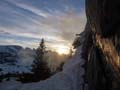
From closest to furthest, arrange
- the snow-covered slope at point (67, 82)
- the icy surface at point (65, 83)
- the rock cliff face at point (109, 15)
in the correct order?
the rock cliff face at point (109, 15), the snow-covered slope at point (67, 82), the icy surface at point (65, 83)

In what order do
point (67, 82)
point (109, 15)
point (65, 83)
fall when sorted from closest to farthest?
point (109, 15) → point (65, 83) → point (67, 82)

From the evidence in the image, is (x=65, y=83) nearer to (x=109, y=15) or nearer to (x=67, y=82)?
(x=67, y=82)

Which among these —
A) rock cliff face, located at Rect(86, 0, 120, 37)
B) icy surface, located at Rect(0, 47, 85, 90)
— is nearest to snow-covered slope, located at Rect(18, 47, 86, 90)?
icy surface, located at Rect(0, 47, 85, 90)

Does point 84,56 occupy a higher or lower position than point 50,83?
higher

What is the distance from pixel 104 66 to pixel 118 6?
6.45 metres

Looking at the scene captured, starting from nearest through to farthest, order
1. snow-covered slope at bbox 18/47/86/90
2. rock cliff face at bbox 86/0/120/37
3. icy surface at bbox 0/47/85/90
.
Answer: rock cliff face at bbox 86/0/120/37, snow-covered slope at bbox 18/47/86/90, icy surface at bbox 0/47/85/90

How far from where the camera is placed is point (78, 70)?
85.4ft

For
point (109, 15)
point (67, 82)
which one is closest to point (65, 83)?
point (67, 82)

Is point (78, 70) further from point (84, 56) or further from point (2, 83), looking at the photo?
point (2, 83)

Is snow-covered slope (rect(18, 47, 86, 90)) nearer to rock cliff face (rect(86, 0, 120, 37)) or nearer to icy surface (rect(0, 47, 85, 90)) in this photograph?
icy surface (rect(0, 47, 85, 90))

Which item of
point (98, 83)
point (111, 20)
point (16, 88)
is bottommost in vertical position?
point (16, 88)

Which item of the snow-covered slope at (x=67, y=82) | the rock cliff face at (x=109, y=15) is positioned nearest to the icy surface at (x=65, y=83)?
the snow-covered slope at (x=67, y=82)

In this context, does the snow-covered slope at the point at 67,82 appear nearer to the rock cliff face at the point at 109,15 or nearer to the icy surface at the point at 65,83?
the icy surface at the point at 65,83

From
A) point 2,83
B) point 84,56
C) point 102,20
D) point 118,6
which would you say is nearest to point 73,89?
point 84,56
